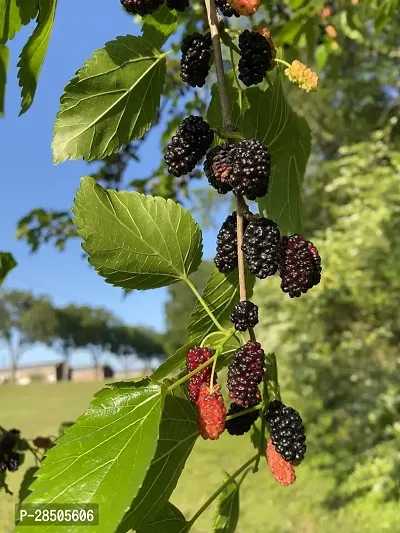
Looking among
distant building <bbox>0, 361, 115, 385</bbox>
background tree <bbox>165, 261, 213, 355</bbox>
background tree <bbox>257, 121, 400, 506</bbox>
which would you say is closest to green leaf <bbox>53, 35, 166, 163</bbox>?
background tree <bbox>257, 121, 400, 506</bbox>

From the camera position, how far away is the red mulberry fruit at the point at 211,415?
20.3 inches

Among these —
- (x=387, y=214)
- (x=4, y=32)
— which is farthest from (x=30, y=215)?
(x=387, y=214)

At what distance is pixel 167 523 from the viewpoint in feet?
1.90

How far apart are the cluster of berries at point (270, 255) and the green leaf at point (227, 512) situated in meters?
0.25

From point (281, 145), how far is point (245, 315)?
0.84 ft

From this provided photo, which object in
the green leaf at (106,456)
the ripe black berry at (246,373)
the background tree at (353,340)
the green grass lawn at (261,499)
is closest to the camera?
the green leaf at (106,456)

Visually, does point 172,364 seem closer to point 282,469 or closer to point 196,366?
point 196,366

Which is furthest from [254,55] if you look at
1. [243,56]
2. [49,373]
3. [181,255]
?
[49,373]

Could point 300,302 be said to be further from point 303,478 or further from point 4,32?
point 4,32

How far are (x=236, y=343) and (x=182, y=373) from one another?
0.07 metres

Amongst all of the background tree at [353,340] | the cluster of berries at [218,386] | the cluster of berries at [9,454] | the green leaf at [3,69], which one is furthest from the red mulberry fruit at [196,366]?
the background tree at [353,340]

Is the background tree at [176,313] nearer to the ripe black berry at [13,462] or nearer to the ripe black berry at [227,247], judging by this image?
the ripe black berry at [13,462]

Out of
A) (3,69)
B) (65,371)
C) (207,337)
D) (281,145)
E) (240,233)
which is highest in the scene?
(3,69)

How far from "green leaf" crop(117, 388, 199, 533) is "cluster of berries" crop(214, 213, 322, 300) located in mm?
96
